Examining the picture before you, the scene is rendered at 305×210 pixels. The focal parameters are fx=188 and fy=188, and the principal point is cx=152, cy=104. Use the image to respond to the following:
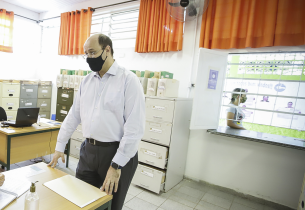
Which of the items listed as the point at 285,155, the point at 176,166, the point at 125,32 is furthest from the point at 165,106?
the point at 125,32

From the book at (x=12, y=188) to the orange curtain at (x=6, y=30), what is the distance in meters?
4.83

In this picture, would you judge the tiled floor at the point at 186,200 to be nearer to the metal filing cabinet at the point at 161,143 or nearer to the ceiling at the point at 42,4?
the metal filing cabinet at the point at 161,143

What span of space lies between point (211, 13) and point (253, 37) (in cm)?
73

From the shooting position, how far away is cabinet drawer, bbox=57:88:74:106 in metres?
3.87

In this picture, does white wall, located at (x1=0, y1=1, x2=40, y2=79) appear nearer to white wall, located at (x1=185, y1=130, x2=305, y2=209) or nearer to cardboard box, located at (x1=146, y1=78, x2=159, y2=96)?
cardboard box, located at (x1=146, y1=78, x2=159, y2=96)

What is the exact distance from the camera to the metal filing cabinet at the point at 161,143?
257cm

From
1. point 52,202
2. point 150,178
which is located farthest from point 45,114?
point 52,202

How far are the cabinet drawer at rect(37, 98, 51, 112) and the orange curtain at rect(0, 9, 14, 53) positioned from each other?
1468 millimetres

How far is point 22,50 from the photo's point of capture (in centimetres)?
522

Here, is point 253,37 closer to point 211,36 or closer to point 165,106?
point 211,36

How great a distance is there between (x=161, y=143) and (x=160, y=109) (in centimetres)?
47

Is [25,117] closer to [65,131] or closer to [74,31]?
[65,131]

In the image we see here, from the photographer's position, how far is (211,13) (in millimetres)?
2840

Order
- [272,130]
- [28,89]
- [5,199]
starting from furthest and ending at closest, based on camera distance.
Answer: [28,89] < [272,130] < [5,199]
